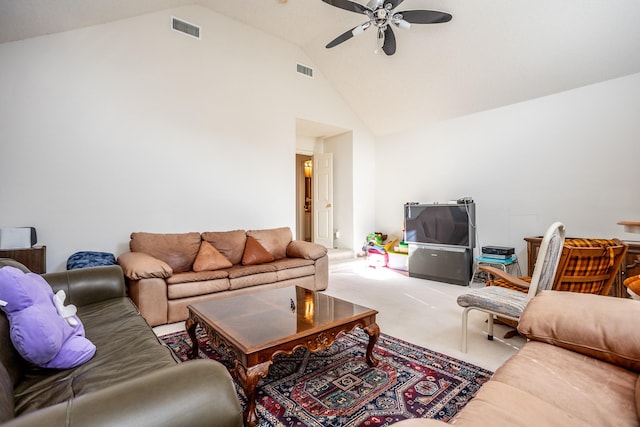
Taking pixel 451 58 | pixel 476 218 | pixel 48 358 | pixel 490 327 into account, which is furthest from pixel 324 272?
pixel 451 58

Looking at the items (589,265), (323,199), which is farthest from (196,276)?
(323,199)

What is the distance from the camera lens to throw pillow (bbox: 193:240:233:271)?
3348mm

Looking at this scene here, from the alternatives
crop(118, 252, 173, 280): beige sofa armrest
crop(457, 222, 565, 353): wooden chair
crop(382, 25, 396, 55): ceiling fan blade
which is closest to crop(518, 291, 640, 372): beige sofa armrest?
crop(457, 222, 565, 353): wooden chair

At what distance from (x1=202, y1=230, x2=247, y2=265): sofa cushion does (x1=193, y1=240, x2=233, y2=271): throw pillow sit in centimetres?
14

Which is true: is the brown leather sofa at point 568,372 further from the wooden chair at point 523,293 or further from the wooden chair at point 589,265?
the wooden chair at point 589,265

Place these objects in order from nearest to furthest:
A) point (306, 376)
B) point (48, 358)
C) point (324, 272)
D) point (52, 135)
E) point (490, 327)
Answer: point (48, 358) < point (306, 376) < point (490, 327) < point (52, 135) < point (324, 272)

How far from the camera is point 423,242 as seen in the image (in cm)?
482

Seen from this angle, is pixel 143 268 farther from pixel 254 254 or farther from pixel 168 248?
pixel 254 254

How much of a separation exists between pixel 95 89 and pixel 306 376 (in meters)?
3.78

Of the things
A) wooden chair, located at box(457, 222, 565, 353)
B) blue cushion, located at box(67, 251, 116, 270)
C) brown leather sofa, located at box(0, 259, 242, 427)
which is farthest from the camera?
blue cushion, located at box(67, 251, 116, 270)

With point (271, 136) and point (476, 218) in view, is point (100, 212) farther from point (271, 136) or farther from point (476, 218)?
point (476, 218)

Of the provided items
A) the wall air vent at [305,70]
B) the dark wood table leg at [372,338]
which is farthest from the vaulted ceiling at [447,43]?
the dark wood table leg at [372,338]

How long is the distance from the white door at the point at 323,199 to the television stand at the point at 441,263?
2.00 m

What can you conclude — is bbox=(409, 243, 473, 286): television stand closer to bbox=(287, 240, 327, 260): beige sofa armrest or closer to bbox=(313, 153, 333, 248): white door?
bbox=(287, 240, 327, 260): beige sofa armrest
